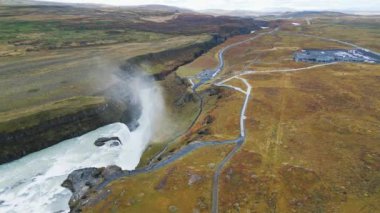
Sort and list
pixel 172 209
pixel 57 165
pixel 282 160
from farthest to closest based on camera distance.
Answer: pixel 57 165 < pixel 282 160 < pixel 172 209

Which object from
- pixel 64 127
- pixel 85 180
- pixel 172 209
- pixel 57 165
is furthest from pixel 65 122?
pixel 172 209

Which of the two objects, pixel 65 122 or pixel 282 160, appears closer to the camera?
pixel 282 160

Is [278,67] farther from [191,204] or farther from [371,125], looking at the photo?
[191,204]

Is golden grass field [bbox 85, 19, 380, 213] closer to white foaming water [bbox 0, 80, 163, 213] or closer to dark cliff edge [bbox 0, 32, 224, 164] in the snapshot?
white foaming water [bbox 0, 80, 163, 213]

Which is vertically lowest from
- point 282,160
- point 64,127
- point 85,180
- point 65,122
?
point 85,180

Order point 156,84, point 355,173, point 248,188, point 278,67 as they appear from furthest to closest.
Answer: point 278,67 < point 156,84 < point 355,173 < point 248,188

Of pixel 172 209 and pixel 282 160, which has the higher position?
pixel 282 160

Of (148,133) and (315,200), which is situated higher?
(315,200)

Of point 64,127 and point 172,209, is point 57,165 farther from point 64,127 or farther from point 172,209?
point 172,209

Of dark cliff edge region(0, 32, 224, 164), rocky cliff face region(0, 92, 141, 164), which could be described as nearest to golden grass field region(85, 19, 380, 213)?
rocky cliff face region(0, 92, 141, 164)

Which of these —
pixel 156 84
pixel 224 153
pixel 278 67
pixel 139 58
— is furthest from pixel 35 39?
pixel 224 153
